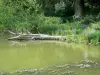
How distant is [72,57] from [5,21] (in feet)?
32.4

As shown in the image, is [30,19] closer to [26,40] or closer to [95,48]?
[26,40]

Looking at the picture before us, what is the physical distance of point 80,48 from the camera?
608 inches

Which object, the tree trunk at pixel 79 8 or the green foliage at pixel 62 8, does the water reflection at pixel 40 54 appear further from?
the green foliage at pixel 62 8

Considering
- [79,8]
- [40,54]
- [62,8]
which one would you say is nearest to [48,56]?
[40,54]

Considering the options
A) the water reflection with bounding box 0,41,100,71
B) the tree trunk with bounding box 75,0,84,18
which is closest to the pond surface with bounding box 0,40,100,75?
the water reflection with bounding box 0,41,100,71

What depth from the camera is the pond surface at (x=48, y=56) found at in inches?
435

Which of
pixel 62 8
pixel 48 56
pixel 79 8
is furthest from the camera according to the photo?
pixel 62 8

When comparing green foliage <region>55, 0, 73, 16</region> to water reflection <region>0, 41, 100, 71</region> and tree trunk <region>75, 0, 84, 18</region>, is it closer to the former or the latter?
tree trunk <region>75, 0, 84, 18</region>

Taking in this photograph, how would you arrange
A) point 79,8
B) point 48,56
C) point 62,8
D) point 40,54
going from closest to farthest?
1. point 48,56
2. point 40,54
3. point 79,8
4. point 62,8

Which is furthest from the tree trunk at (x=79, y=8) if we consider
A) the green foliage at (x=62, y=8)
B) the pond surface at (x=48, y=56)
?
the pond surface at (x=48, y=56)

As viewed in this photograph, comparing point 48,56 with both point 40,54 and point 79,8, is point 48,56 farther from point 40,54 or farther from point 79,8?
point 79,8

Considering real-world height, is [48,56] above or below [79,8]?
below

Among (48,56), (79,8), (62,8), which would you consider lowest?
(48,56)

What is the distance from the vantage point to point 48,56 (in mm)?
13312
